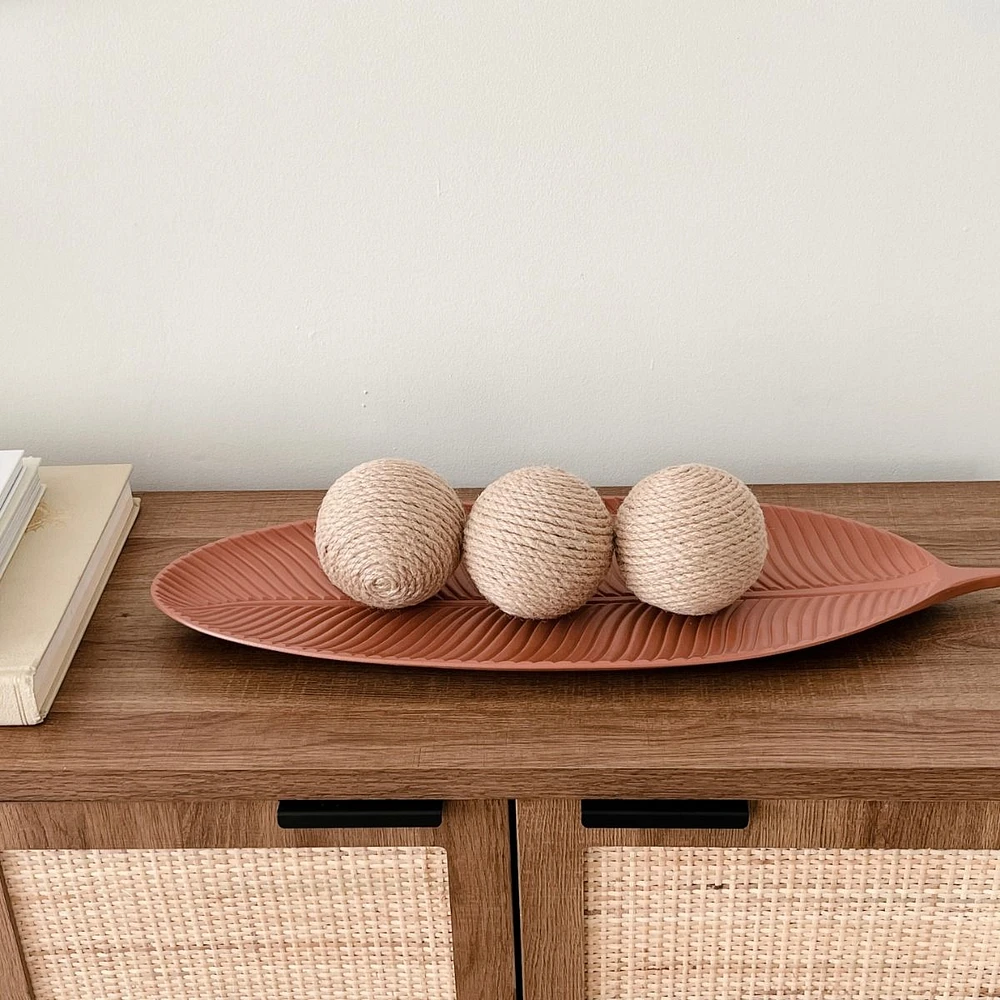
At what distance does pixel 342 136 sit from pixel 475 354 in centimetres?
21

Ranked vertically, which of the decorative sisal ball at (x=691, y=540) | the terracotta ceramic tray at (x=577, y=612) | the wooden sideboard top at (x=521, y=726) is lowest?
the wooden sideboard top at (x=521, y=726)

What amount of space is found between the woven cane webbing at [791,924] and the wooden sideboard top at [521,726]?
0.08 metres

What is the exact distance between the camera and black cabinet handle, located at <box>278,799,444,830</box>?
74 cm

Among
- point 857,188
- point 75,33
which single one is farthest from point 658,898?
point 75,33

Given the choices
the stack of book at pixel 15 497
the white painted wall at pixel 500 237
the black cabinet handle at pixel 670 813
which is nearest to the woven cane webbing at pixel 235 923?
the black cabinet handle at pixel 670 813

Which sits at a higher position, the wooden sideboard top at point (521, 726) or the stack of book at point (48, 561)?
the stack of book at point (48, 561)

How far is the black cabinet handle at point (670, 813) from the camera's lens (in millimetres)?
726

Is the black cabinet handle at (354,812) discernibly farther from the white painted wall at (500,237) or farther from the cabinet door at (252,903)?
the white painted wall at (500,237)

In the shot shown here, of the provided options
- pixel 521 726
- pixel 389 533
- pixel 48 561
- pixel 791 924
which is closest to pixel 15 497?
pixel 48 561

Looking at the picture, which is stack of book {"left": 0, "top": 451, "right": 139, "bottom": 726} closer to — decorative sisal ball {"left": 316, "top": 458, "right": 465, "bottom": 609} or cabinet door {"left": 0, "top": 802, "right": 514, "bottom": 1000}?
cabinet door {"left": 0, "top": 802, "right": 514, "bottom": 1000}

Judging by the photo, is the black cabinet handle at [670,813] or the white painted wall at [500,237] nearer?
the black cabinet handle at [670,813]

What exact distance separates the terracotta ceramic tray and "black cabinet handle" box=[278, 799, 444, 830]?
0.09 meters

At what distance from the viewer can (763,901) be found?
30.5 inches

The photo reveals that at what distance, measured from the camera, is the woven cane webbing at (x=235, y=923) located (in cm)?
78
